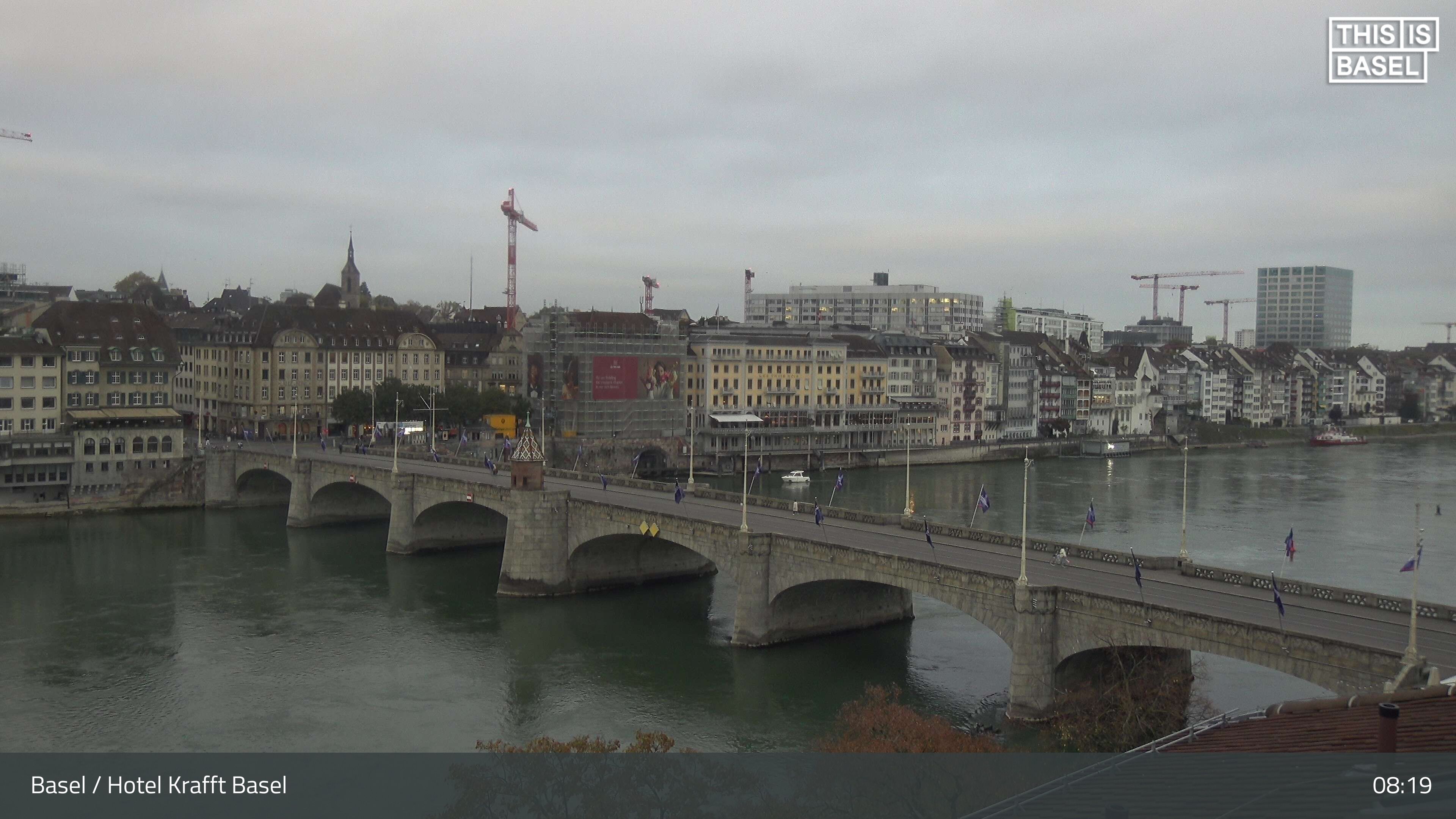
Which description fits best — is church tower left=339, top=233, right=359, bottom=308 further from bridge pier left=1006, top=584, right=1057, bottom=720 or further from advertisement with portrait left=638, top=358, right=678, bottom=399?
bridge pier left=1006, top=584, right=1057, bottom=720

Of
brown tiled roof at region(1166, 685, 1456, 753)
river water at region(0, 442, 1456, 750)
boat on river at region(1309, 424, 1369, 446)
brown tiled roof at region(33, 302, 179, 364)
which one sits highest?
brown tiled roof at region(33, 302, 179, 364)

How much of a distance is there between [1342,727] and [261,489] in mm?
82487

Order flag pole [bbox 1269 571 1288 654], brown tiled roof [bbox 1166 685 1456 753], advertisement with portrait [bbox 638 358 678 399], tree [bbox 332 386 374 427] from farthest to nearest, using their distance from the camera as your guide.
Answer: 1. advertisement with portrait [bbox 638 358 678 399]
2. tree [bbox 332 386 374 427]
3. flag pole [bbox 1269 571 1288 654]
4. brown tiled roof [bbox 1166 685 1456 753]

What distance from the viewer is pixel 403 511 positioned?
65562mm

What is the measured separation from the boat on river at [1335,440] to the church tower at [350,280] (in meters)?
141

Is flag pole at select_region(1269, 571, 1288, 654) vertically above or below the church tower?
below

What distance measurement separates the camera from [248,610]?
170ft

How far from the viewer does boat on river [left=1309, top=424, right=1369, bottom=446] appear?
168m

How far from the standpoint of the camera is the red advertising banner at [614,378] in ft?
369

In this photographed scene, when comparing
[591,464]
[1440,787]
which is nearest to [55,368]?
[591,464]

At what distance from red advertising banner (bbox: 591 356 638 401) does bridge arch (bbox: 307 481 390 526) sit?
114 ft

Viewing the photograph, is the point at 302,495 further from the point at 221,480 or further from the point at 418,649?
the point at 418,649

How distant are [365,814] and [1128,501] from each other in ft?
246

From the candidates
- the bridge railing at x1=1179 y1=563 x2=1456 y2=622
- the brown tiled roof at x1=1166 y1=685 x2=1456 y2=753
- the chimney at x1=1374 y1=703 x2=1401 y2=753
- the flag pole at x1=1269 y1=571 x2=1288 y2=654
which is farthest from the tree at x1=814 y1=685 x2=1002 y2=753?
the chimney at x1=1374 y1=703 x2=1401 y2=753
